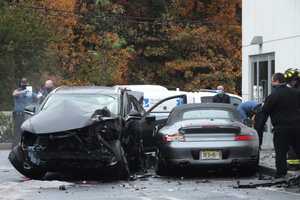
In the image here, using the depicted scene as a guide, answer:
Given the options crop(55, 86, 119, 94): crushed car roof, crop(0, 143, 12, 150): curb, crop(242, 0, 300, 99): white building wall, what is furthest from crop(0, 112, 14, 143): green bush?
crop(55, 86, 119, 94): crushed car roof

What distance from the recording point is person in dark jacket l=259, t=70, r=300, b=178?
1279 centimetres

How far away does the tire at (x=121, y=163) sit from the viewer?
13.1m

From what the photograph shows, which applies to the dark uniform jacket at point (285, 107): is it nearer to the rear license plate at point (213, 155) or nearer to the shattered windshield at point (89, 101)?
the rear license plate at point (213, 155)

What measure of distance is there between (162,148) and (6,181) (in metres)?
2.85

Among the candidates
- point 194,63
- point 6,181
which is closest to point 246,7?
point 6,181

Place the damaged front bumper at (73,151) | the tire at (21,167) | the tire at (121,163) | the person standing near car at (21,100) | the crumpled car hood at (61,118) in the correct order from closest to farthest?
the crumpled car hood at (61,118), the damaged front bumper at (73,151), the tire at (121,163), the tire at (21,167), the person standing near car at (21,100)

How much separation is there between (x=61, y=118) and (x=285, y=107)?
12.4 feet

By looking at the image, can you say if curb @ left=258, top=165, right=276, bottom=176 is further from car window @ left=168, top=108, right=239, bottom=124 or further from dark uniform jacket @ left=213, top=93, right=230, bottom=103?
dark uniform jacket @ left=213, top=93, right=230, bottom=103

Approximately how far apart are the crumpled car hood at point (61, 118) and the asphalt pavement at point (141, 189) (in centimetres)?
92

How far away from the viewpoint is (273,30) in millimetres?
21203

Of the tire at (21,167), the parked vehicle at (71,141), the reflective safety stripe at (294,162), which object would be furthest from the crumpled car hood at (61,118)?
the reflective safety stripe at (294,162)

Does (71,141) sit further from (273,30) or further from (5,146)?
(273,30)

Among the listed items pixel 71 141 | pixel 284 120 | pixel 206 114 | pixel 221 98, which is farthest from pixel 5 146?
pixel 284 120

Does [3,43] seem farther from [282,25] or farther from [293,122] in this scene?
[293,122]
